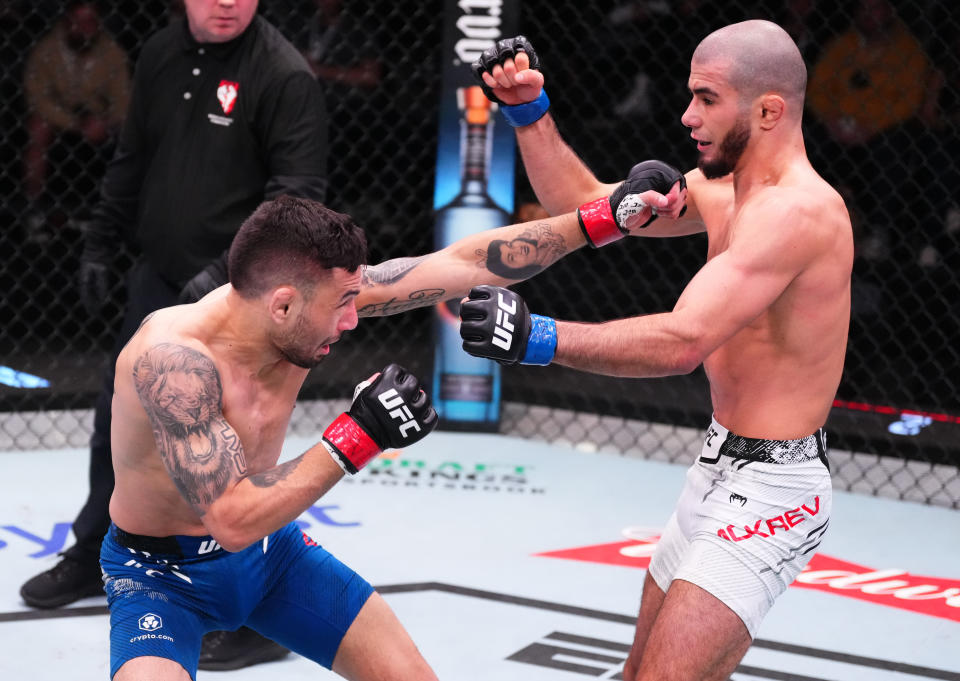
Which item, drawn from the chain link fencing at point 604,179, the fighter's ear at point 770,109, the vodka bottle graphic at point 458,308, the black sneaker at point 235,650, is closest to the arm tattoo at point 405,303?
the fighter's ear at point 770,109

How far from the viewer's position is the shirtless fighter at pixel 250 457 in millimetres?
1947

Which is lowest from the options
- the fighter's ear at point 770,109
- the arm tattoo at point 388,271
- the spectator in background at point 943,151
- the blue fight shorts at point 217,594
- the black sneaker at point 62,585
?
the black sneaker at point 62,585

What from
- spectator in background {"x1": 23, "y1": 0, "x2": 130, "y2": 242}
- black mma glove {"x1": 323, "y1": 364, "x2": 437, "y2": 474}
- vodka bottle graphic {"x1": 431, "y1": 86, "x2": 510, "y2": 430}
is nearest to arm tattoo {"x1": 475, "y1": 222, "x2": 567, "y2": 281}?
black mma glove {"x1": 323, "y1": 364, "x2": 437, "y2": 474}

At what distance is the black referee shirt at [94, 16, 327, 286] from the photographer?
313cm

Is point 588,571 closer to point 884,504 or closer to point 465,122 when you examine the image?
point 884,504

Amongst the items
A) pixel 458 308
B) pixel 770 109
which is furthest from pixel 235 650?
pixel 458 308

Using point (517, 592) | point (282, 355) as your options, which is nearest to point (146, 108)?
point (282, 355)

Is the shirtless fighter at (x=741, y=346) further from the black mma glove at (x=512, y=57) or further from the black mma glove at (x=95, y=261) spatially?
the black mma glove at (x=95, y=261)

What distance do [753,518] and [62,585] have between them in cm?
190

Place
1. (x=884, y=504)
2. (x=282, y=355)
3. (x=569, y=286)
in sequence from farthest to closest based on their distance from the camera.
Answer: (x=569, y=286), (x=884, y=504), (x=282, y=355)

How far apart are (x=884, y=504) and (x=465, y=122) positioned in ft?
7.26

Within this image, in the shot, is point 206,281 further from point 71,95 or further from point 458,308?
point 71,95

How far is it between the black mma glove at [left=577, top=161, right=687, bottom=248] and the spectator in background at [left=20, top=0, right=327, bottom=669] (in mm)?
969

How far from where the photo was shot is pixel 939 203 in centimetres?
502
